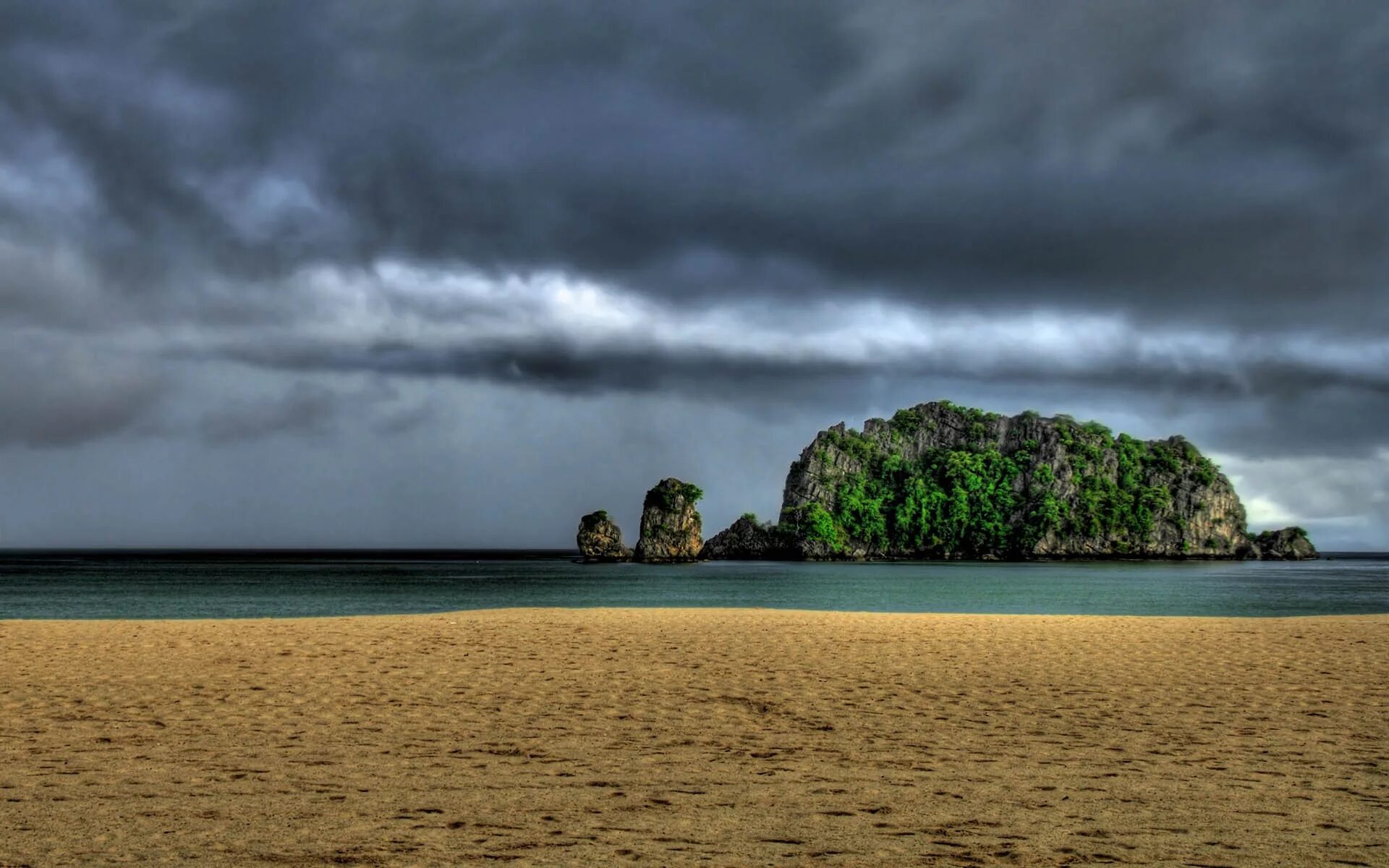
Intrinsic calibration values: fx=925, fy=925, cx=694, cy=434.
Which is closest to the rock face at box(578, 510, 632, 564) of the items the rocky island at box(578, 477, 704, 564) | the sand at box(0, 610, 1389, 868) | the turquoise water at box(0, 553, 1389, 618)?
the rocky island at box(578, 477, 704, 564)

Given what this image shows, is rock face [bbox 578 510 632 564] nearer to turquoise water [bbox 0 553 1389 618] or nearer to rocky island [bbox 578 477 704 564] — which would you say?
rocky island [bbox 578 477 704 564]

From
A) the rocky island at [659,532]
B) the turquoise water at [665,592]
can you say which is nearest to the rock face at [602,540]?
the rocky island at [659,532]

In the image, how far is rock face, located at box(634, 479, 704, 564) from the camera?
17738 centimetres

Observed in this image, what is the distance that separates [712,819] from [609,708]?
6.27 metres

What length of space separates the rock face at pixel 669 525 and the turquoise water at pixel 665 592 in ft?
184

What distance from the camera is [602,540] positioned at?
18025 cm

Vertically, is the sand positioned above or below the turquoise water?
above

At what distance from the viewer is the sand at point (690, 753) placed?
24.2ft

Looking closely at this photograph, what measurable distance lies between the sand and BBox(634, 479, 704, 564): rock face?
155313 mm

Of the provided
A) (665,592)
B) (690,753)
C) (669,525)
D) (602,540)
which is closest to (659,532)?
(669,525)

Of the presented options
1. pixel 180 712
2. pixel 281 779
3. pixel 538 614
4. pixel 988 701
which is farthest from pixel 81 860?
pixel 538 614

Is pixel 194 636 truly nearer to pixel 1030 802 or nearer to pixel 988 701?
pixel 988 701

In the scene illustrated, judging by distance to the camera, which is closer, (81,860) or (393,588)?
(81,860)

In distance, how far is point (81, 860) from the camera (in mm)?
6785
